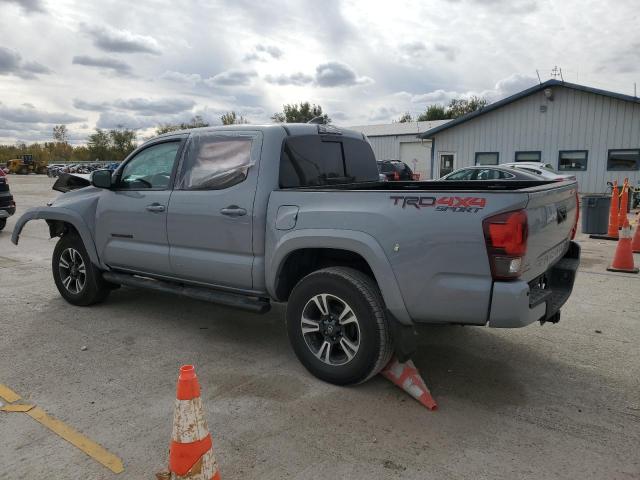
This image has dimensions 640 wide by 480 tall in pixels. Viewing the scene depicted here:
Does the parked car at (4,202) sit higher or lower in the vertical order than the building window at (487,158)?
lower

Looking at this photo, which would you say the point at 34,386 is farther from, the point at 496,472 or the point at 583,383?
the point at 583,383

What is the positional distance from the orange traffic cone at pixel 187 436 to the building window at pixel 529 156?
24.1 meters

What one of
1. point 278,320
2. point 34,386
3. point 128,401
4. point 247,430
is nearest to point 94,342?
point 34,386

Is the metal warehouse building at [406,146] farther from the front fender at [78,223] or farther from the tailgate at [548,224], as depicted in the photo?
the tailgate at [548,224]

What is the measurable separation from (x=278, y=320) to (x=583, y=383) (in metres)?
2.81

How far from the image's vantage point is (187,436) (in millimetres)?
2223

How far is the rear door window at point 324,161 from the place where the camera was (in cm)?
409

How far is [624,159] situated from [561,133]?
2.81 m

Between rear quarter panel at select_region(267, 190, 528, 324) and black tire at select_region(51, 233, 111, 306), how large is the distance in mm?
3259

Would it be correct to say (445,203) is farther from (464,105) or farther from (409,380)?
(464,105)

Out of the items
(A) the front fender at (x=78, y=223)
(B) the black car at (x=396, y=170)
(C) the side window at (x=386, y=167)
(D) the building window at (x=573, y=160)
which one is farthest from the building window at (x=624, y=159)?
(A) the front fender at (x=78, y=223)

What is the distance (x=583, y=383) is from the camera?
12.1ft

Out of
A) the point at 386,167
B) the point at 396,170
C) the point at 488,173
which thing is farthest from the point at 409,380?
the point at 386,167

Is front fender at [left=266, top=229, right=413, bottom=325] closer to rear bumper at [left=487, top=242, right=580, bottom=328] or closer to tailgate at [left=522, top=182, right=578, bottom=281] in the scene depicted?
rear bumper at [left=487, top=242, right=580, bottom=328]
